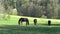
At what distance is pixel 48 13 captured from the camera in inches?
2968

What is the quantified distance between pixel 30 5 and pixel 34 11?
334 centimetres

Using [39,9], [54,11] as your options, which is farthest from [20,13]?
[54,11]

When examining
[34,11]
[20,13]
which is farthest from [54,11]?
[20,13]

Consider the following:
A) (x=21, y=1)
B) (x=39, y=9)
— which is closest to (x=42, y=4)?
(x=39, y=9)

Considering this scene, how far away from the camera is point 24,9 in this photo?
78.1m

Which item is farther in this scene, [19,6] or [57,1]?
[19,6]

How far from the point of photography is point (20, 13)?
78125 millimetres

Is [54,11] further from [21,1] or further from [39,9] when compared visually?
[21,1]

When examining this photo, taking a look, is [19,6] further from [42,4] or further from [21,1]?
[42,4]

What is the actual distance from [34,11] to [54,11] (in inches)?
292

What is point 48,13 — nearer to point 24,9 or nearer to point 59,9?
point 59,9

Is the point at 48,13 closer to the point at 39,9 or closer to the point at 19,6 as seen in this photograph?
the point at 39,9

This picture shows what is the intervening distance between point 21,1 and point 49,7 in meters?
11.5

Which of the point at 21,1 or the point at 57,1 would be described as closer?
the point at 57,1
